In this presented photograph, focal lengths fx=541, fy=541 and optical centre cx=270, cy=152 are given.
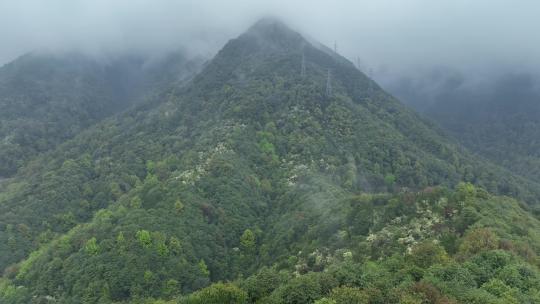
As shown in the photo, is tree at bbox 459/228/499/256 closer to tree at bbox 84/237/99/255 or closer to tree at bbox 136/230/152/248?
tree at bbox 136/230/152/248

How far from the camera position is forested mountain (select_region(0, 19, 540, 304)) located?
188ft

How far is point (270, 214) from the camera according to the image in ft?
422

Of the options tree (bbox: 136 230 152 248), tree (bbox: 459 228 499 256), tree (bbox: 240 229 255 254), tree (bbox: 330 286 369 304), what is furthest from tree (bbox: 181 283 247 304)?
tree (bbox: 240 229 255 254)

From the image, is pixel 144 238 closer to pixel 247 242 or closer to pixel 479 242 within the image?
pixel 247 242

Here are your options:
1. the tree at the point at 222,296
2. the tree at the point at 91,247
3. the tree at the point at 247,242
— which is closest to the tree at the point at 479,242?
the tree at the point at 222,296

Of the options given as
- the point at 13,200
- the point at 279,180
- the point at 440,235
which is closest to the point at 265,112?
the point at 279,180

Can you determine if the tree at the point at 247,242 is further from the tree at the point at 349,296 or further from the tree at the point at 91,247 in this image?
the tree at the point at 349,296

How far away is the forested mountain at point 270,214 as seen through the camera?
57219 mm

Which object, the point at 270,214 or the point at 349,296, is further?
the point at 270,214

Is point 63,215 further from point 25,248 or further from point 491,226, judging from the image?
Answer: point 491,226

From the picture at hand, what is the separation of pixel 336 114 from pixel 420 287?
416 feet

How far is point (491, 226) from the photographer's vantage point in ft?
218

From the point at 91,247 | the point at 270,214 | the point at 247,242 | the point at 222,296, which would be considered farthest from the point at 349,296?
the point at 270,214

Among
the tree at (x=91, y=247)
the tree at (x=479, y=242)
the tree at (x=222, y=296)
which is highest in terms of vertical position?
the tree at (x=479, y=242)
